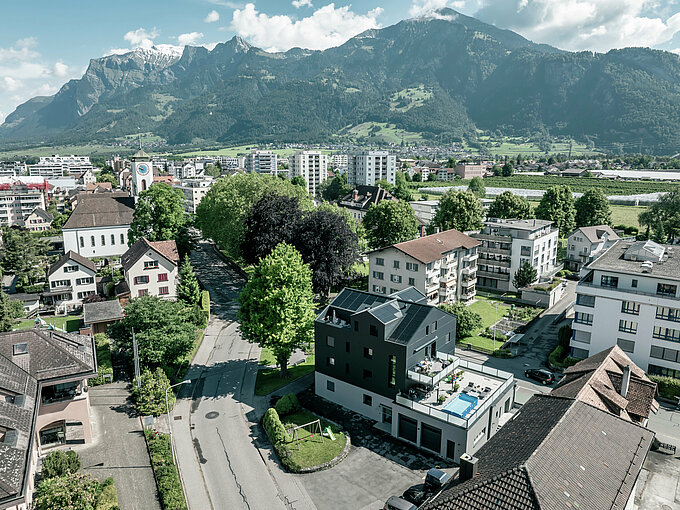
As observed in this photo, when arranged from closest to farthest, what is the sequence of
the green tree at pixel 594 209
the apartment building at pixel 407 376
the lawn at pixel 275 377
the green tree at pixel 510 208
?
the apartment building at pixel 407 376
the lawn at pixel 275 377
the green tree at pixel 510 208
the green tree at pixel 594 209

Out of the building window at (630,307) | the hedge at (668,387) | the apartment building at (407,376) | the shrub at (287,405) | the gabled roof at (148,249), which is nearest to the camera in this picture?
the apartment building at (407,376)

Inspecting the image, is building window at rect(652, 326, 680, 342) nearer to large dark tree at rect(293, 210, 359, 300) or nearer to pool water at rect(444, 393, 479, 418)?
pool water at rect(444, 393, 479, 418)

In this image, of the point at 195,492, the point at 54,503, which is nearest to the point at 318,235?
the point at 195,492

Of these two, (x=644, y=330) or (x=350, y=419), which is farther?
(x=644, y=330)

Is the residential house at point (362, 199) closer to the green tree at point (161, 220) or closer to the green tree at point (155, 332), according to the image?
the green tree at point (161, 220)

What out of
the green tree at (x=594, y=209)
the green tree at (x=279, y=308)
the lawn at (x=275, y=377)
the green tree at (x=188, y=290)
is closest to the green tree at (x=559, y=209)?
the green tree at (x=594, y=209)

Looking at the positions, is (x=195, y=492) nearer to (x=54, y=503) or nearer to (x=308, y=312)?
(x=54, y=503)
